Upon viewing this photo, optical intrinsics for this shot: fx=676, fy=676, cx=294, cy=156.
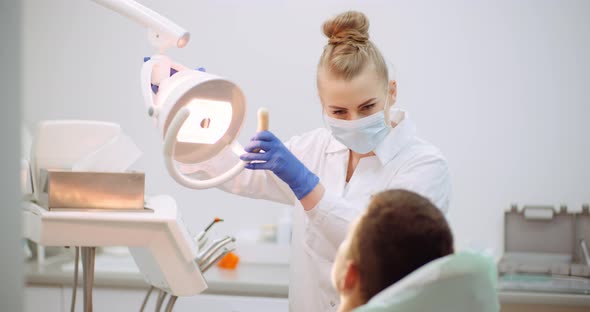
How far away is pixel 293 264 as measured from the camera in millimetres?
1953

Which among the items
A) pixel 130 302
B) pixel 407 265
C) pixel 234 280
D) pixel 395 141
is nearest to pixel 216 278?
pixel 234 280

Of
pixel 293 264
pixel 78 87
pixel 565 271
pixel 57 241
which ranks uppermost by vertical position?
pixel 78 87

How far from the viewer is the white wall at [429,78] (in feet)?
10.0

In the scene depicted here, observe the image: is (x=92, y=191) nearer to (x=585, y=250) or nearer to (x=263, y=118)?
(x=263, y=118)

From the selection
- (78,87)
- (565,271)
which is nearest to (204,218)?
(78,87)

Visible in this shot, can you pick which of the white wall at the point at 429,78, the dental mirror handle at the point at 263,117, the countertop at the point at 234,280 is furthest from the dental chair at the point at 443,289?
the white wall at the point at 429,78

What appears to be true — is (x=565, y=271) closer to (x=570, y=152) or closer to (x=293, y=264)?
(x=570, y=152)

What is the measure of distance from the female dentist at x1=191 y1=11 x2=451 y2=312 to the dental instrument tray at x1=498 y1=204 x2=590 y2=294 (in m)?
1.22

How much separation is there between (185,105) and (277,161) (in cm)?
35

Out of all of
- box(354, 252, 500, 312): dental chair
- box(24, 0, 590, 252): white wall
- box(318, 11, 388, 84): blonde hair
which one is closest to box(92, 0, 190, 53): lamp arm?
box(318, 11, 388, 84): blonde hair

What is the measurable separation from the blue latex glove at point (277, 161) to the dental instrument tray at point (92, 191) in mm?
262

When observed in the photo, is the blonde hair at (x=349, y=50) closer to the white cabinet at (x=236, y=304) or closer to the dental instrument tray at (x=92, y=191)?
the dental instrument tray at (x=92, y=191)

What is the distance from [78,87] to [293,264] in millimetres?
2027

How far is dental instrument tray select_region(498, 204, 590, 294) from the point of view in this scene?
283 cm
